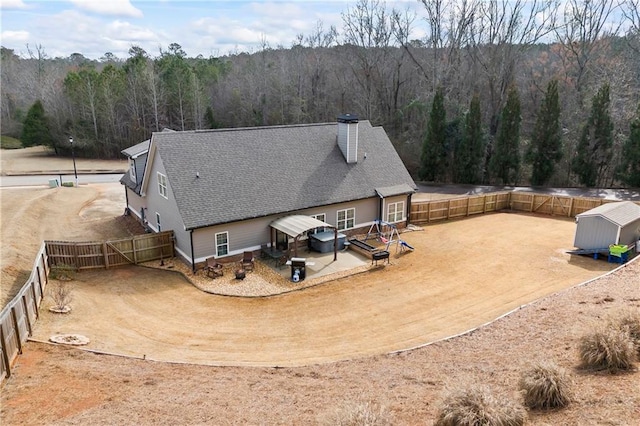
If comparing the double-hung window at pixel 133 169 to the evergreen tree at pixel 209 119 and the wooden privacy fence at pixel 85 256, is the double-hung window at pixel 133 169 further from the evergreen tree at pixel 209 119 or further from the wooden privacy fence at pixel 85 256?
the evergreen tree at pixel 209 119

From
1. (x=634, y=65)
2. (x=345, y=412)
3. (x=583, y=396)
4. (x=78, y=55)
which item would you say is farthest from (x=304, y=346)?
(x=78, y=55)

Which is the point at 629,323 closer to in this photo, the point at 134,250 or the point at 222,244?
the point at 222,244

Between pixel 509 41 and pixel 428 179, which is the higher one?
pixel 509 41

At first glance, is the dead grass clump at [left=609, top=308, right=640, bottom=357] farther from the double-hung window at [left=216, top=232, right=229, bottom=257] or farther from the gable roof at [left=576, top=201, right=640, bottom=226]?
the double-hung window at [left=216, top=232, right=229, bottom=257]

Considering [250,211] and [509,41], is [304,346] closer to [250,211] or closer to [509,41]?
[250,211]

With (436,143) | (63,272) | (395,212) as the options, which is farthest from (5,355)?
(436,143)

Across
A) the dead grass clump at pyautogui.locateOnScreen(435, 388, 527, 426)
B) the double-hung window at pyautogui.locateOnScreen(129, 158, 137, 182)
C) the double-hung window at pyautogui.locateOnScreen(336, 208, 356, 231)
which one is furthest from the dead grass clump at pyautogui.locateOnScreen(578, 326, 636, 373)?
the double-hung window at pyautogui.locateOnScreen(129, 158, 137, 182)
